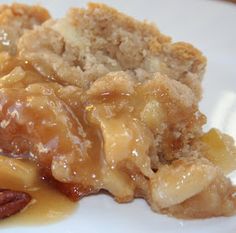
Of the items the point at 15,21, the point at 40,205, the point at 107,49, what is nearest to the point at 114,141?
the point at 40,205

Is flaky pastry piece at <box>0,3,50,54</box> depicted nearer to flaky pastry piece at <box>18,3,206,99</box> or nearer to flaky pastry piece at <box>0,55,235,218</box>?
flaky pastry piece at <box>18,3,206,99</box>

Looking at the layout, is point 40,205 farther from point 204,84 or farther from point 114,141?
point 204,84

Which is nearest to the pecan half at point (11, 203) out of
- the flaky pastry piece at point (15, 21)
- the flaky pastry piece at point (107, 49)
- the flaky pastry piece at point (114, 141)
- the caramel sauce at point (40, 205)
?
the caramel sauce at point (40, 205)

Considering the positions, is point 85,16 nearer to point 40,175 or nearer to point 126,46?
point 126,46

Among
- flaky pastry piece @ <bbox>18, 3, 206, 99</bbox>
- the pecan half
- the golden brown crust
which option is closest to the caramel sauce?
the pecan half

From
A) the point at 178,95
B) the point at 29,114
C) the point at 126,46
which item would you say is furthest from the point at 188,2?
the point at 29,114
